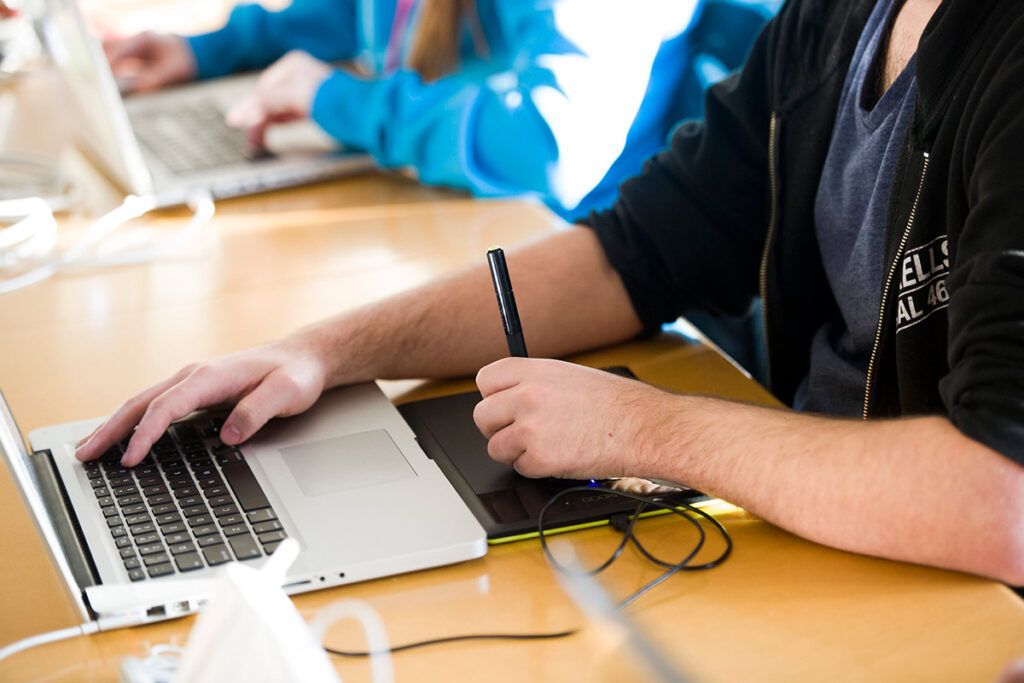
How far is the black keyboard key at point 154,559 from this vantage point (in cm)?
75

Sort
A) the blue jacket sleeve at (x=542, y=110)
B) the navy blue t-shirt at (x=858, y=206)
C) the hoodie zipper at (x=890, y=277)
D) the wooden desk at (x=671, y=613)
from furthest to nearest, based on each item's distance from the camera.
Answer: the blue jacket sleeve at (x=542, y=110)
the navy blue t-shirt at (x=858, y=206)
the hoodie zipper at (x=890, y=277)
the wooden desk at (x=671, y=613)

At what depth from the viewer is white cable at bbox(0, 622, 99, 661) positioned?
2.32 ft

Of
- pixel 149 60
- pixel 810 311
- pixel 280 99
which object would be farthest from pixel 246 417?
pixel 149 60

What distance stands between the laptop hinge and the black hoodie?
572 mm

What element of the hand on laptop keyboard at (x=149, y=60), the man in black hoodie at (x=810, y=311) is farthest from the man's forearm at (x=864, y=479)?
the hand on laptop keyboard at (x=149, y=60)

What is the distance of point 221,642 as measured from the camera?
531 millimetres

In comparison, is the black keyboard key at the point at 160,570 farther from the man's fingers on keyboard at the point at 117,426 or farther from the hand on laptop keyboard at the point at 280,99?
the hand on laptop keyboard at the point at 280,99

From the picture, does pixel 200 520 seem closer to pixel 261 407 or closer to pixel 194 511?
pixel 194 511

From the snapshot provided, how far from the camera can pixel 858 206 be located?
1.03 m

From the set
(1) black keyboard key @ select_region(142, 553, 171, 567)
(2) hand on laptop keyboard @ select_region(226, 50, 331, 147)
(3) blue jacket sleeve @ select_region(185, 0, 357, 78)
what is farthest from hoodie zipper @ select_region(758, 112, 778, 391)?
(3) blue jacket sleeve @ select_region(185, 0, 357, 78)

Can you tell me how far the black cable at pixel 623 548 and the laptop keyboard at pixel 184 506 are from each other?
132 mm

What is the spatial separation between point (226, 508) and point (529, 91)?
0.83 m

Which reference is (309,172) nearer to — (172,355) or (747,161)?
(172,355)

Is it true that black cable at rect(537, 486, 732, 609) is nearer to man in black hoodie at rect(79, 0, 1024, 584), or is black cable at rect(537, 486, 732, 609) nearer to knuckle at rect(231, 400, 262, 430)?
man in black hoodie at rect(79, 0, 1024, 584)
